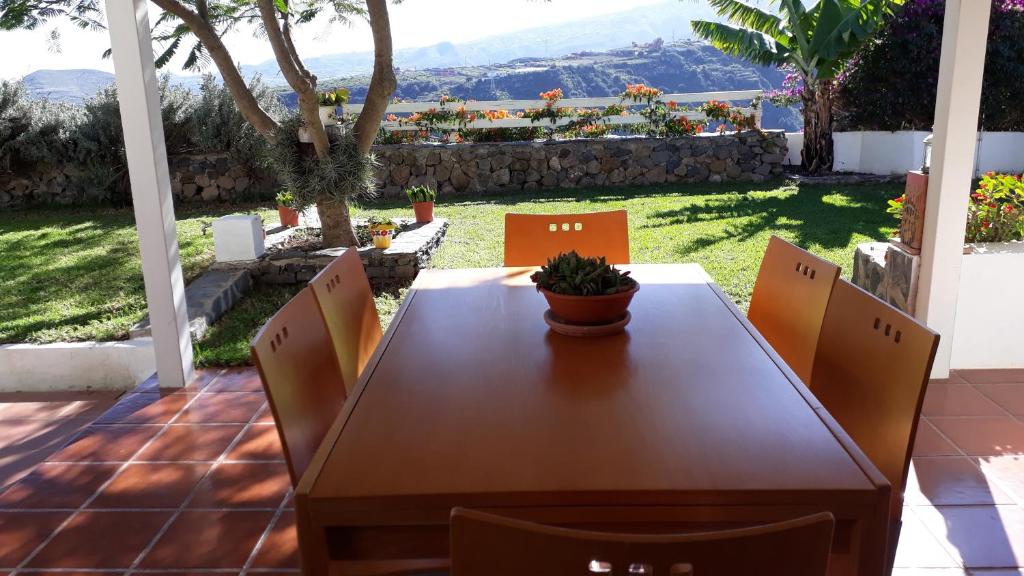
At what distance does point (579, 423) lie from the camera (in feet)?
4.89

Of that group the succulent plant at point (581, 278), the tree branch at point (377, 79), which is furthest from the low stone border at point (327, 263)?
the succulent plant at point (581, 278)

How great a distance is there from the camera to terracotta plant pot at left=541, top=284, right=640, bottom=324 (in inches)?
78.3

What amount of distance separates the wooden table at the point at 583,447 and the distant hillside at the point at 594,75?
19608mm

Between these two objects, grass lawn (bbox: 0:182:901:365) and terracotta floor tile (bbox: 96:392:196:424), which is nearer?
terracotta floor tile (bbox: 96:392:196:424)

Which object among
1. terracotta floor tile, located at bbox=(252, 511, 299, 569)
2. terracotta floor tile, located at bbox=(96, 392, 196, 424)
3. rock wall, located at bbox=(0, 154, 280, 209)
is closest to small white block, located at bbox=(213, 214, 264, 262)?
terracotta floor tile, located at bbox=(96, 392, 196, 424)

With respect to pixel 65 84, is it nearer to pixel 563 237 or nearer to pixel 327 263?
pixel 327 263

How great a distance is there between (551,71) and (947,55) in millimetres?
20681

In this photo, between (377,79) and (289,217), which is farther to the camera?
(289,217)

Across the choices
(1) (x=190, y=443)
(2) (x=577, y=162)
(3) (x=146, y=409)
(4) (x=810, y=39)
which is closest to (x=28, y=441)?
(3) (x=146, y=409)

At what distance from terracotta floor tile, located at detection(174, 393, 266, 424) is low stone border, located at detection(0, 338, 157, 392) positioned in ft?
2.80

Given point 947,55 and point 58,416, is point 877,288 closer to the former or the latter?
point 947,55

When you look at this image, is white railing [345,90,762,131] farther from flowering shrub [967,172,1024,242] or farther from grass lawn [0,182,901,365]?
flowering shrub [967,172,1024,242]

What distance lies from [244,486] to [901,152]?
966 cm

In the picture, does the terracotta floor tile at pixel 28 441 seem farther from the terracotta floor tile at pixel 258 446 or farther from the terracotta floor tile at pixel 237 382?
the terracotta floor tile at pixel 258 446
